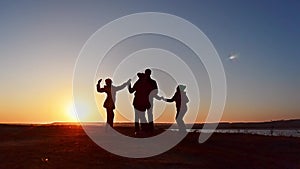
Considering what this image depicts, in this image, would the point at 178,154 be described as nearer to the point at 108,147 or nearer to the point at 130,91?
the point at 108,147

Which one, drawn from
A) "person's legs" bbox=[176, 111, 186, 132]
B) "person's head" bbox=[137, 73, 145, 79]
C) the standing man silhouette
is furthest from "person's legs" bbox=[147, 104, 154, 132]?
"person's legs" bbox=[176, 111, 186, 132]

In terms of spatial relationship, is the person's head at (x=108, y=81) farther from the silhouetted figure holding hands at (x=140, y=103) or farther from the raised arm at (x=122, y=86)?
the silhouetted figure holding hands at (x=140, y=103)

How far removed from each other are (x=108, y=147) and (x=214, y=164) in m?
4.12

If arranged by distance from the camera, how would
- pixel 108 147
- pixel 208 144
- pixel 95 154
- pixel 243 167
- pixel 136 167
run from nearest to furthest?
pixel 136 167
pixel 243 167
pixel 95 154
pixel 108 147
pixel 208 144

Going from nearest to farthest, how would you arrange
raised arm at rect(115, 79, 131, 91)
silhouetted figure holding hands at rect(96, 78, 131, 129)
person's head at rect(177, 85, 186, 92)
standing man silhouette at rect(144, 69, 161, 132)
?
standing man silhouette at rect(144, 69, 161, 132) < raised arm at rect(115, 79, 131, 91) < person's head at rect(177, 85, 186, 92) < silhouetted figure holding hands at rect(96, 78, 131, 129)

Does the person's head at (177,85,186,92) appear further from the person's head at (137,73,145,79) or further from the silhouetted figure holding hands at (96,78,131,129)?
the silhouetted figure holding hands at (96,78,131,129)

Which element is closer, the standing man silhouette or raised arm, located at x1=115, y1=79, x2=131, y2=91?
the standing man silhouette

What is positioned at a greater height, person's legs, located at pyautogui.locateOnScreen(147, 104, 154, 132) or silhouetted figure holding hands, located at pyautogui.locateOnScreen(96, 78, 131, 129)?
silhouetted figure holding hands, located at pyautogui.locateOnScreen(96, 78, 131, 129)

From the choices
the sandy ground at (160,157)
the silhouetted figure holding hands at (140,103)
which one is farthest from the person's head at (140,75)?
the sandy ground at (160,157)

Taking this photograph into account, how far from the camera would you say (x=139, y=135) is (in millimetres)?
20594

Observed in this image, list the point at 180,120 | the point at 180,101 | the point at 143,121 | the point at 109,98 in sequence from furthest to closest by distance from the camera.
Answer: the point at 109,98
the point at 180,120
the point at 180,101
the point at 143,121

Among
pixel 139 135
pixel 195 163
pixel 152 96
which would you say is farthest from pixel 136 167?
pixel 152 96

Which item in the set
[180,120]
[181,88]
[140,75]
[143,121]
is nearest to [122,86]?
[140,75]

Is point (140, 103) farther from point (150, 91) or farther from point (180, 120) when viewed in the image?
point (180, 120)
